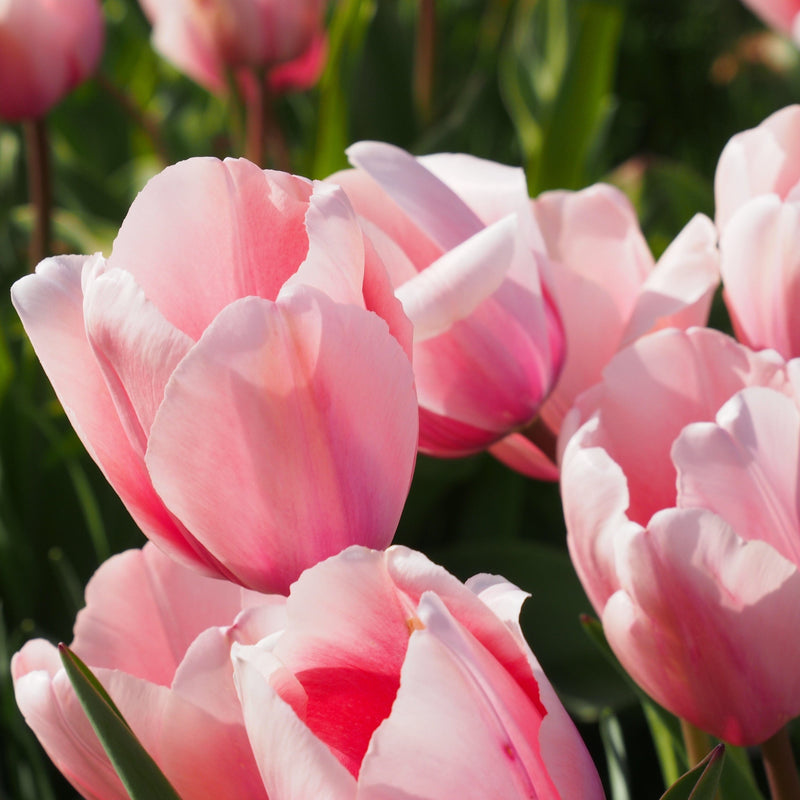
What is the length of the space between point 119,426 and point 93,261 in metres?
0.04

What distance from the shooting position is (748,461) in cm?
31

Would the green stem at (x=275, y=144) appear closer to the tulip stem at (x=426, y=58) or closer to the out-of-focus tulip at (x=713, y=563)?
the tulip stem at (x=426, y=58)

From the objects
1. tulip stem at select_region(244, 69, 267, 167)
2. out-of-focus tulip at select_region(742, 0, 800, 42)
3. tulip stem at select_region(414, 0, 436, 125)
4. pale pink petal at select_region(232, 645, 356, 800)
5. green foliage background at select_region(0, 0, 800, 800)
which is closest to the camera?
pale pink petal at select_region(232, 645, 356, 800)

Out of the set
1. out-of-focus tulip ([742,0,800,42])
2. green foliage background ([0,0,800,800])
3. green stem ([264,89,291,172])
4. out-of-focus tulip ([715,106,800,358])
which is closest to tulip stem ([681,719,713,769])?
green foliage background ([0,0,800,800])

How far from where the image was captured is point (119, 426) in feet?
1.02

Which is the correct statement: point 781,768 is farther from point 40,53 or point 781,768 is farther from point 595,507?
point 40,53

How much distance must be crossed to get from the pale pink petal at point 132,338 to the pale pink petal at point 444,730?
9 centimetres

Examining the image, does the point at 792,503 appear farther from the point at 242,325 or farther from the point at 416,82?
the point at 416,82

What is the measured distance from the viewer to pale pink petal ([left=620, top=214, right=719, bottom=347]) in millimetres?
401

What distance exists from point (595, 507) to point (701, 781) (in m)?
0.08

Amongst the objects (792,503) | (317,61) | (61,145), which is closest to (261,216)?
(792,503)

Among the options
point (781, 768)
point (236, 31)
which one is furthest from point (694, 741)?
point (236, 31)

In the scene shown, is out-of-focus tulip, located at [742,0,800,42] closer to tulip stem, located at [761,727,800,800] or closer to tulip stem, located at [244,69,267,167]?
tulip stem, located at [244,69,267,167]

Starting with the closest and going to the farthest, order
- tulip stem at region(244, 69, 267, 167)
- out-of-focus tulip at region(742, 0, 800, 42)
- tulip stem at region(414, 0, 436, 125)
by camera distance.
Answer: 1. out-of-focus tulip at region(742, 0, 800, 42)
2. tulip stem at region(244, 69, 267, 167)
3. tulip stem at region(414, 0, 436, 125)
